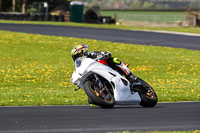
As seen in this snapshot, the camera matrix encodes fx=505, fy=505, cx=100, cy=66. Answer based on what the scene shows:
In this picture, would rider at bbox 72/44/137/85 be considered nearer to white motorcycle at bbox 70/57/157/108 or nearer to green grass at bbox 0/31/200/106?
white motorcycle at bbox 70/57/157/108

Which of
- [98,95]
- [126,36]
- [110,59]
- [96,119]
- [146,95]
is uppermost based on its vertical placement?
[110,59]

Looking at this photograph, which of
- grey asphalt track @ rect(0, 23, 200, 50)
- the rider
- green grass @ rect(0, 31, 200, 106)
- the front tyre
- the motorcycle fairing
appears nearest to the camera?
the motorcycle fairing

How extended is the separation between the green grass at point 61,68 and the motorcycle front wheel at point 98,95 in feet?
6.85

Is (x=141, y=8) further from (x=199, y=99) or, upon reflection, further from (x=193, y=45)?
(x=199, y=99)

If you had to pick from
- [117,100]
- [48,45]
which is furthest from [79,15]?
[117,100]

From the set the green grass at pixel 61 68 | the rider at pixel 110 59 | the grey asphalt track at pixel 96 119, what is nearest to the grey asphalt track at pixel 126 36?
the green grass at pixel 61 68

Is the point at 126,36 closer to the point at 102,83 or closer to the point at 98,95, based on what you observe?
the point at 102,83

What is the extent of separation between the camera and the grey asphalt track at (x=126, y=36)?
102 ft

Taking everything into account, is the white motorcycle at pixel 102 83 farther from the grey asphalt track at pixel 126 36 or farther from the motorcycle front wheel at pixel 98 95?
the grey asphalt track at pixel 126 36

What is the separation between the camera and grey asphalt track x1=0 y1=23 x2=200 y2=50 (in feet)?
102

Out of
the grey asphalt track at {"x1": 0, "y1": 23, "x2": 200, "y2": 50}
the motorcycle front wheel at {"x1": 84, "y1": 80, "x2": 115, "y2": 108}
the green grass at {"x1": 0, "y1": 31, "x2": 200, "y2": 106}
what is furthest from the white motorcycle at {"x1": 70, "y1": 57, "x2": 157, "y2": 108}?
the grey asphalt track at {"x1": 0, "y1": 23, "x2": 200, "y2": 50}

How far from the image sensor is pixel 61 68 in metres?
21.4

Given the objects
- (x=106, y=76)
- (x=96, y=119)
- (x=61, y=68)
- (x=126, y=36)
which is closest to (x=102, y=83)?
(x=106, y=76)

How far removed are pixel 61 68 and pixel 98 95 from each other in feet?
37.3
